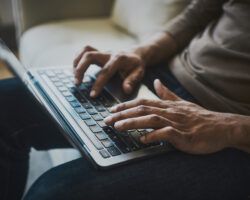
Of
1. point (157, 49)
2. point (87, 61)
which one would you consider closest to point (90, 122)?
point (87, 61)

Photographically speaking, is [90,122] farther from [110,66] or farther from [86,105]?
[110,66]

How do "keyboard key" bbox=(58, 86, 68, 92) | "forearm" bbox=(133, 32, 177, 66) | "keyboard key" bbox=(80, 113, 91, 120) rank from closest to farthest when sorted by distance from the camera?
1. "keyboard key" bbox=(80, 113, 91, 120)
2. "keyboard key" bbox=(58, 86, 68, 92)
3. "forearm" bbox=(133, 32, 177, 66)

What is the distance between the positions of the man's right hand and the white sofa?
0.30 meters

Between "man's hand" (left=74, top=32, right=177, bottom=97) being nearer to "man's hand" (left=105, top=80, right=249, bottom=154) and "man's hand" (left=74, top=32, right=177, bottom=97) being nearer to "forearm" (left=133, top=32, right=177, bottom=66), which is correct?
"forearm" (left=133, top=32, right=177, bottom=66)

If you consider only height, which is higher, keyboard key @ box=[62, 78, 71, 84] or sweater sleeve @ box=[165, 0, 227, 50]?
keyboard key @ box=[62, 78, 71, 84]

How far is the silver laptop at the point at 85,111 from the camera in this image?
28.3 inches

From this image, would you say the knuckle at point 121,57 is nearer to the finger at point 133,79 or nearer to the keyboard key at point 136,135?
the finger at point 133,79

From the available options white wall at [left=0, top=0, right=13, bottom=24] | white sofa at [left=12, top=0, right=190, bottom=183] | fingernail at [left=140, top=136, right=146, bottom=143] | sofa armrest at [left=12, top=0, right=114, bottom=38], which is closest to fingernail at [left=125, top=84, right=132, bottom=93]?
fingernail at [left=140, top=136, right=146, bottom=143]

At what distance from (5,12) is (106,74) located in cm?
157

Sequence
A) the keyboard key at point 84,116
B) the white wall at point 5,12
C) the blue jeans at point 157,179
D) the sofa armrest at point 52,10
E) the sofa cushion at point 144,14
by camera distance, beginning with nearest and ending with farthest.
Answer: the blue jeans at point 157,179, the keyboard key at point 84,116, the sofa cushion at point 144,14, the sofa armrest at point 52,10, the white wall at point 5,12

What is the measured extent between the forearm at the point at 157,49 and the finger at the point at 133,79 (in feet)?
0.24

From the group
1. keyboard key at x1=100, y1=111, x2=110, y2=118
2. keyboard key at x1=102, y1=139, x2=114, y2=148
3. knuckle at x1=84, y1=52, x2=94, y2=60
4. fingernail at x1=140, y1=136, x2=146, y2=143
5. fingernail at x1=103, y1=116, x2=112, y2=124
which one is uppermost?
knuckle at x1=84, y1=52, x2=94, y2=60

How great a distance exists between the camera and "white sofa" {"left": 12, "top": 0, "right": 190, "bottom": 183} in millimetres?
1370

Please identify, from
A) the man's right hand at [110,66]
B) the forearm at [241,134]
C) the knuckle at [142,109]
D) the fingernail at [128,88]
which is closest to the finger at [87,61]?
the man's right hand at [110,66]
